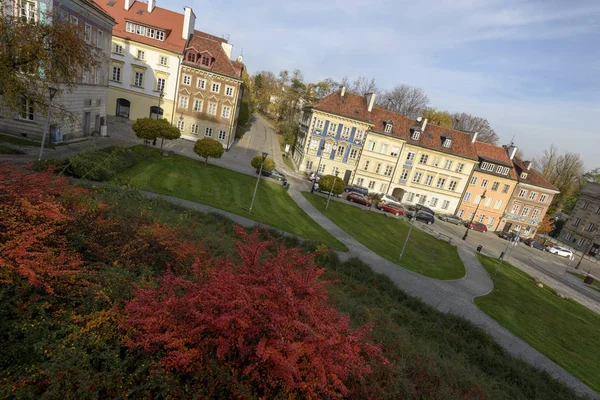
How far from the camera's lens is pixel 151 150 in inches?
1251

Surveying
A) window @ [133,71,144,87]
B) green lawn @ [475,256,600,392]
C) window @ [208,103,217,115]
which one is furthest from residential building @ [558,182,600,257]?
window @ [133,71,144,87]

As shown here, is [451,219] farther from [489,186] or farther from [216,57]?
[216,57]

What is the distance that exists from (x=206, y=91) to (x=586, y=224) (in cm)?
6885

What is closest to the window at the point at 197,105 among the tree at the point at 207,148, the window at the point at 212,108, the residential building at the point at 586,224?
the window at the point at 212,108

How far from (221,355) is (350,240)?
21.1 m

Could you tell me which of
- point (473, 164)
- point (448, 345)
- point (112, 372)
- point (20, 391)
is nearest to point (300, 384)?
point (112, 372)

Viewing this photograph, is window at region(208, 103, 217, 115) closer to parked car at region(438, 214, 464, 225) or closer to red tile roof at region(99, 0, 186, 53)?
red tile roof at region(99, 0, 186, 53)

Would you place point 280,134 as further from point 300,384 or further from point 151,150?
point 300,384

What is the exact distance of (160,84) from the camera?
136 ft

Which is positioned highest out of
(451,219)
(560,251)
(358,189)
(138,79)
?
(138,79)

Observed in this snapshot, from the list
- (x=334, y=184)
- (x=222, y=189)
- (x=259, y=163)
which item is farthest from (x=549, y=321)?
(x=259, y=163)

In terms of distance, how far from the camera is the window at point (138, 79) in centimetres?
4084

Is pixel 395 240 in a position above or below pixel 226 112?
below

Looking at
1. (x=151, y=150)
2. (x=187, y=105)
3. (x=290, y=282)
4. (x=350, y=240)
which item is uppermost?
(x=187, y=105)
